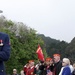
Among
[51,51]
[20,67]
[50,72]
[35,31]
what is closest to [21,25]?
[35,31]

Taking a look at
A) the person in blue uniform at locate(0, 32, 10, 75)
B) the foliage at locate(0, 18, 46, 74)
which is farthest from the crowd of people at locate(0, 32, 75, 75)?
the foliage at locate(0, 18, 46, 74)

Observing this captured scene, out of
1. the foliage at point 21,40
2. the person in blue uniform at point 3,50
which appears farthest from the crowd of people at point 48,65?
the foliage at point 21,40

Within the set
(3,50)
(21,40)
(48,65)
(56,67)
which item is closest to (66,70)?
(56,67)

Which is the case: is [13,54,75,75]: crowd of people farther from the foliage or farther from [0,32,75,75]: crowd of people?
the foliage

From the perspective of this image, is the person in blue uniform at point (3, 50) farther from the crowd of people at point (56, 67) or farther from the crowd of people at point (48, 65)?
the crowd of people at point (56, 67)

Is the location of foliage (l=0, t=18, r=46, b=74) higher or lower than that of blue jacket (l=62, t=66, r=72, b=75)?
higher

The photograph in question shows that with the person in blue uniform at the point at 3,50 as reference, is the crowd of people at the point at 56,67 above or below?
below

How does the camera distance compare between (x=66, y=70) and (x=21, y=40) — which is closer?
(x=66, y=70)

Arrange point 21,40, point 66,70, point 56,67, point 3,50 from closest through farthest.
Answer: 1. point 3,50
2. point 66,70
3. point 56,67
4. point 21,40

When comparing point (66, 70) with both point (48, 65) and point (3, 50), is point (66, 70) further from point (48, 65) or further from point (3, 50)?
point (3, 50)

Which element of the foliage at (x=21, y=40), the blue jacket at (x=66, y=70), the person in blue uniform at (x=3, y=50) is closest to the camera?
the person in blue uniform at (x=3, y=50)

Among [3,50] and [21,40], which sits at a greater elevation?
[21,40]

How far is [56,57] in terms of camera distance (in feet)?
43.7

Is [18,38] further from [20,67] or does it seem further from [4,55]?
[4,55]
